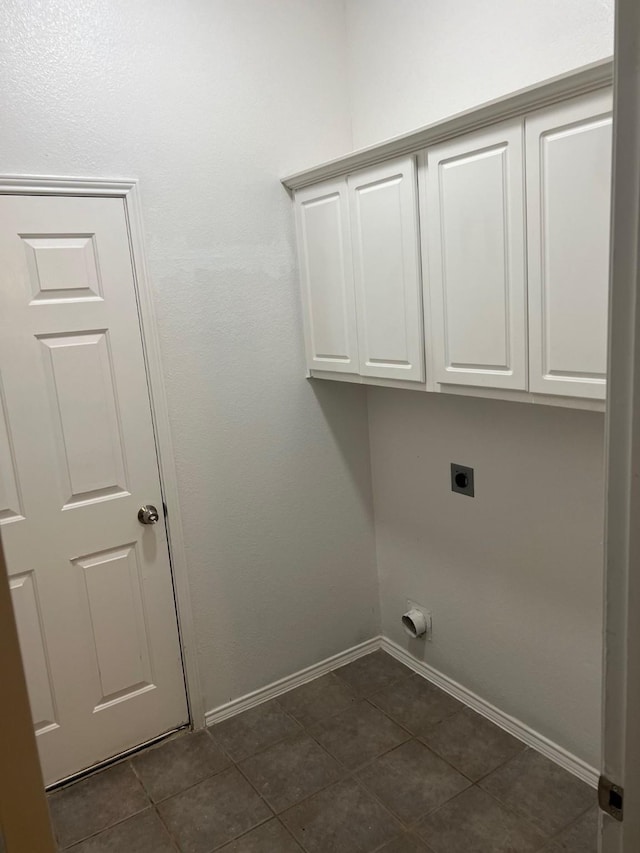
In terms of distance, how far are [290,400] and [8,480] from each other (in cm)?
110

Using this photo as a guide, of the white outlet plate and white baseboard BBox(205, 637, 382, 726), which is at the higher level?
the white outlet plate

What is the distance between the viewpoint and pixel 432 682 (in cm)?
277

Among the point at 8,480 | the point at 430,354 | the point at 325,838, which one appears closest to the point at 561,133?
the point at 430,354

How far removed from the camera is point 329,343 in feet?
8.29

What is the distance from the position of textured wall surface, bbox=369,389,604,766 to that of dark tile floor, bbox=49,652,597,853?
0.67ft

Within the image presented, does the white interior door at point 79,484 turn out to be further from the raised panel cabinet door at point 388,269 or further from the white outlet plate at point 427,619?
the white outlet plate at point 427,619

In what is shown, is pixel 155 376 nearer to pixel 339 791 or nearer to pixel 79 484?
pixel 79 484

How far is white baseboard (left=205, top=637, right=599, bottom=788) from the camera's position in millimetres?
2234

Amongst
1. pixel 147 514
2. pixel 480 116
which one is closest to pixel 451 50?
pixel 480 116

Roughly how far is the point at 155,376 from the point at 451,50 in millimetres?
1515

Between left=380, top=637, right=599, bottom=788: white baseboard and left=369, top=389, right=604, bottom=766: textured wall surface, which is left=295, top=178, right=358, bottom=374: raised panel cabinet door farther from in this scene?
left=380, top=637, right=599, bottom=788: white baseboard

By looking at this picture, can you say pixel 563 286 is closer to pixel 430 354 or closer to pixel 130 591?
pixel 430 354

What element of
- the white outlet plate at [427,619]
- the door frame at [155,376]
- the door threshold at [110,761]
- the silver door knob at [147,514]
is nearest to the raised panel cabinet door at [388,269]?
the door frame at [155,376]

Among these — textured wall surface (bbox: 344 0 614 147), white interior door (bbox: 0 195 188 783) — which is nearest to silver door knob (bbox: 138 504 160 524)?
white interior door (bbox: 0 195 188 783)
